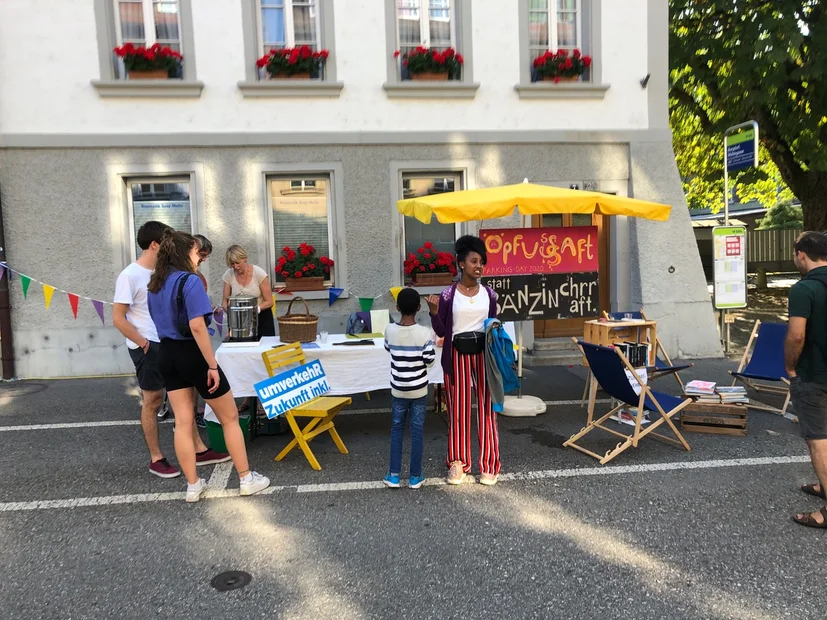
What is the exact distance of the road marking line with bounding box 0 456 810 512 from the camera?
4.05 meters

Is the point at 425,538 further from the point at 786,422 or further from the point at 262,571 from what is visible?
the point at 786,422

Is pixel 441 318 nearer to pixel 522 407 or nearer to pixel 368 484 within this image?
pixel 368 484

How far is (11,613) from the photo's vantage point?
2.81m

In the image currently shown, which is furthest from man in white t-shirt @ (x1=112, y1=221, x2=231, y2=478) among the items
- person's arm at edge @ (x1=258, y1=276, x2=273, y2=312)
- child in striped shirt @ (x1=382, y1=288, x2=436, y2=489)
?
person's arm at edge @ (x1=258, y1=276, x2=273, y2=312)

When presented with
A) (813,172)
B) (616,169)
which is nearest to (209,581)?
(616,169)

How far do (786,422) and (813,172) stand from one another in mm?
9551

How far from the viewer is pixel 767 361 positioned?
238 inches

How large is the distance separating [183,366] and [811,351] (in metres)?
3.76

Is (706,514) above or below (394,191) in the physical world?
below

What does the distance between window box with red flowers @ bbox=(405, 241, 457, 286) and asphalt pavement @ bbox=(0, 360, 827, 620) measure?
141 inches

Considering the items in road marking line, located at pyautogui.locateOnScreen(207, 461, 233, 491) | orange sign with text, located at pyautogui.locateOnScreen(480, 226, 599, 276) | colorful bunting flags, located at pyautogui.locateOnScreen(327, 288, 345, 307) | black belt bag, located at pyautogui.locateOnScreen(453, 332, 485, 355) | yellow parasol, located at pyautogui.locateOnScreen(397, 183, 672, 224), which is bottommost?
road marking line, located at pyautogui.locateOnScreen(207, 461, 233, 491)

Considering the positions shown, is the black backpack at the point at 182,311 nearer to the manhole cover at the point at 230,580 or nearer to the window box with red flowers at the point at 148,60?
the manhole cover at the point at 230,580

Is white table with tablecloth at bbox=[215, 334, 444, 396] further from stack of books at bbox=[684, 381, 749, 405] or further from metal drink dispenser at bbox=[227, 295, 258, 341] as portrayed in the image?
stack of books at bbox=[684, 381, 749, 405]

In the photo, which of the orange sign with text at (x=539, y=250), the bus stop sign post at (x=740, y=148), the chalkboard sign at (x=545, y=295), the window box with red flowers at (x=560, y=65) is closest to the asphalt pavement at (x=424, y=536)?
the chalkboard sign at (x=545, y=295)
